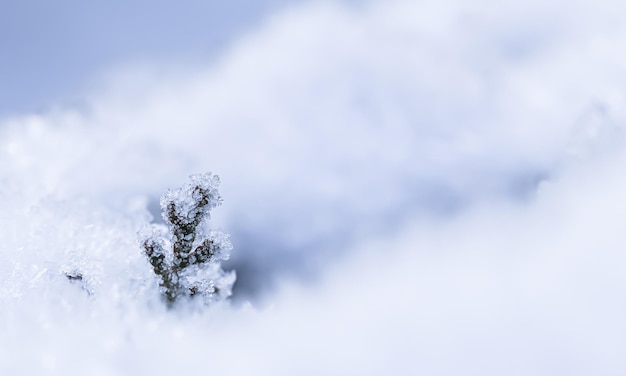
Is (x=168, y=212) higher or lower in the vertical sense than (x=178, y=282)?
higher

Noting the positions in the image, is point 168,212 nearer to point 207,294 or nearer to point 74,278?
point 207,294

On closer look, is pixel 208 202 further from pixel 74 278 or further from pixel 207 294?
pixel 74 278

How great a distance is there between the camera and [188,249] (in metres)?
15.6

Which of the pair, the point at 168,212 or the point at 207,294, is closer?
the point at 168,212

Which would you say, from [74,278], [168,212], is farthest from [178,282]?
[74,278]

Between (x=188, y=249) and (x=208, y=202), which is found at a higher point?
(x=208, y=202)

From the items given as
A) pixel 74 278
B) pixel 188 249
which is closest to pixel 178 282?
pixel 188 249

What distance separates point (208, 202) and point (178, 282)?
8.31 ft

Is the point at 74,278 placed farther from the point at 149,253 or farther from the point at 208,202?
the point at 208,202

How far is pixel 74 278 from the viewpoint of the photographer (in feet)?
54.4

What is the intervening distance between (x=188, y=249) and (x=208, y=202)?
1.50 m

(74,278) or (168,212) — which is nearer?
(168,212)

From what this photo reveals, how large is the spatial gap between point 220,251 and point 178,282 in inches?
59.7

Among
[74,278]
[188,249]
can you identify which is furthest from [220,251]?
[74,278]
